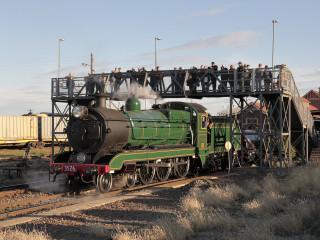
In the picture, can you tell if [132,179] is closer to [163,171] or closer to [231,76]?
[163,171]

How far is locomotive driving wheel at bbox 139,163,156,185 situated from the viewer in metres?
17.1

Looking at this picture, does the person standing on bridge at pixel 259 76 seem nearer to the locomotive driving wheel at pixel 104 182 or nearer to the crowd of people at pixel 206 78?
the crowd of people at pixel 206 78

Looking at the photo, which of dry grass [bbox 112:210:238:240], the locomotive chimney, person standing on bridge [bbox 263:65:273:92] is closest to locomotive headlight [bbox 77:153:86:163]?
the locomotive chimney

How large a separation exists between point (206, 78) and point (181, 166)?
16.9 ft

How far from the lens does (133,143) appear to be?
1673 cm

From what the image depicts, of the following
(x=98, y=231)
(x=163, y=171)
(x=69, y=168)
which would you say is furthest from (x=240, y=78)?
(x=98, y=231)

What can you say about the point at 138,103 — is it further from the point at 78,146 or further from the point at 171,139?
the point at 78,146

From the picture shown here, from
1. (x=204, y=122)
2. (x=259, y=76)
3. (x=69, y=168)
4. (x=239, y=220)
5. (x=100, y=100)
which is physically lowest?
(x=239, y=220)

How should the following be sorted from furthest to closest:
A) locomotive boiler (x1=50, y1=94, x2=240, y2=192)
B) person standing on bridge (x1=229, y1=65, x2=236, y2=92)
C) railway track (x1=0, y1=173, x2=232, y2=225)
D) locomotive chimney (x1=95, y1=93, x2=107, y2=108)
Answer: person standing on bridge (x1=229, y1=65, x2=236, y2=92)
locomotive chimney (x1=95, y1=93, x2=107, y2=108)
locomotive boiler (x1=50, y1=94, x2=240, y2=192)
railway track (x1=0, y1=173, x2=232, y2=225)

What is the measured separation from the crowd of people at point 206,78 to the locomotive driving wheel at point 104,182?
7.90 meters

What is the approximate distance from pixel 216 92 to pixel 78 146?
8.99m

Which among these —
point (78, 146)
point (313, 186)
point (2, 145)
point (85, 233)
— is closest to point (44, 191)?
point (78, 146)

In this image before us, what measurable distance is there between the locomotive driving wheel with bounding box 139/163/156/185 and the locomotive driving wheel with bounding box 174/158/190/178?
1619 mm

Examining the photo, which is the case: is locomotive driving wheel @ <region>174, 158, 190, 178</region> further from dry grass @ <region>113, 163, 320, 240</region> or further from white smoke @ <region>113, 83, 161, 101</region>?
dry grass @ <region>113, 163, 320, 240</region>
